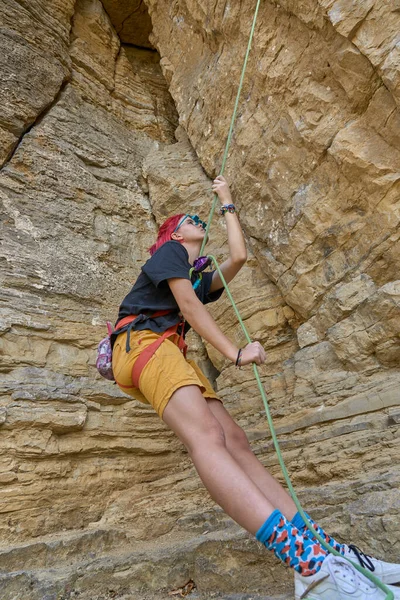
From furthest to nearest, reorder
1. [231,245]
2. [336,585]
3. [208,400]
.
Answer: [231,245], [208,400], [336,585]

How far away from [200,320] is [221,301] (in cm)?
293

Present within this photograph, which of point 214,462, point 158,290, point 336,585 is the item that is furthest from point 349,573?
point 158,290

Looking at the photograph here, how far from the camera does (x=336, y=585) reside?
201cm

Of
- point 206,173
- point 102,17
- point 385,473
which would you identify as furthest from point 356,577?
point 102,17

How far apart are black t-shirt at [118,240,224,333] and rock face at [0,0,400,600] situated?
160cm

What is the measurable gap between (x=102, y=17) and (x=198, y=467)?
28.0 feet

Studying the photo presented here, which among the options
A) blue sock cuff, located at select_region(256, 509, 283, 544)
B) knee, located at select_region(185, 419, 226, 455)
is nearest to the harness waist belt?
knee, located at select_region(185, 419, 226, 455)

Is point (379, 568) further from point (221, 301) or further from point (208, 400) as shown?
point (221, 301)

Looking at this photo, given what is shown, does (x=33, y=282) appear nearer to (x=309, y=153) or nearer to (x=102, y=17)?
(x=309, y=153)

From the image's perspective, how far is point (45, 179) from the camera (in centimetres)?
609

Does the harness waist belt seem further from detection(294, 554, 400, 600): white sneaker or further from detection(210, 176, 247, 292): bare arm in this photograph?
detection(294, 554, 400, 600): white sneaker

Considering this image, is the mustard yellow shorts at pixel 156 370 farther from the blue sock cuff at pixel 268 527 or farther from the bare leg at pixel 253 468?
the blue sock cuff at pixel 268 527

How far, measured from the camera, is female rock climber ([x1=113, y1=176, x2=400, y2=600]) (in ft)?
6.86

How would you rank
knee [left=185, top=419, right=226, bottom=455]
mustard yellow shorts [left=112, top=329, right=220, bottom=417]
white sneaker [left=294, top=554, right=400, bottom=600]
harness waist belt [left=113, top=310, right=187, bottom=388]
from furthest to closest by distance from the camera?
harness waist belt [left=113, top=310, right=187, bottom=388]
mustard yellow shorts [left=112, top=329, right=220, bottom=417]
knee [left=185, top=419, right=226, bottom=455]
white sneaker [left=294, top=554, right=400, bottom=600]
